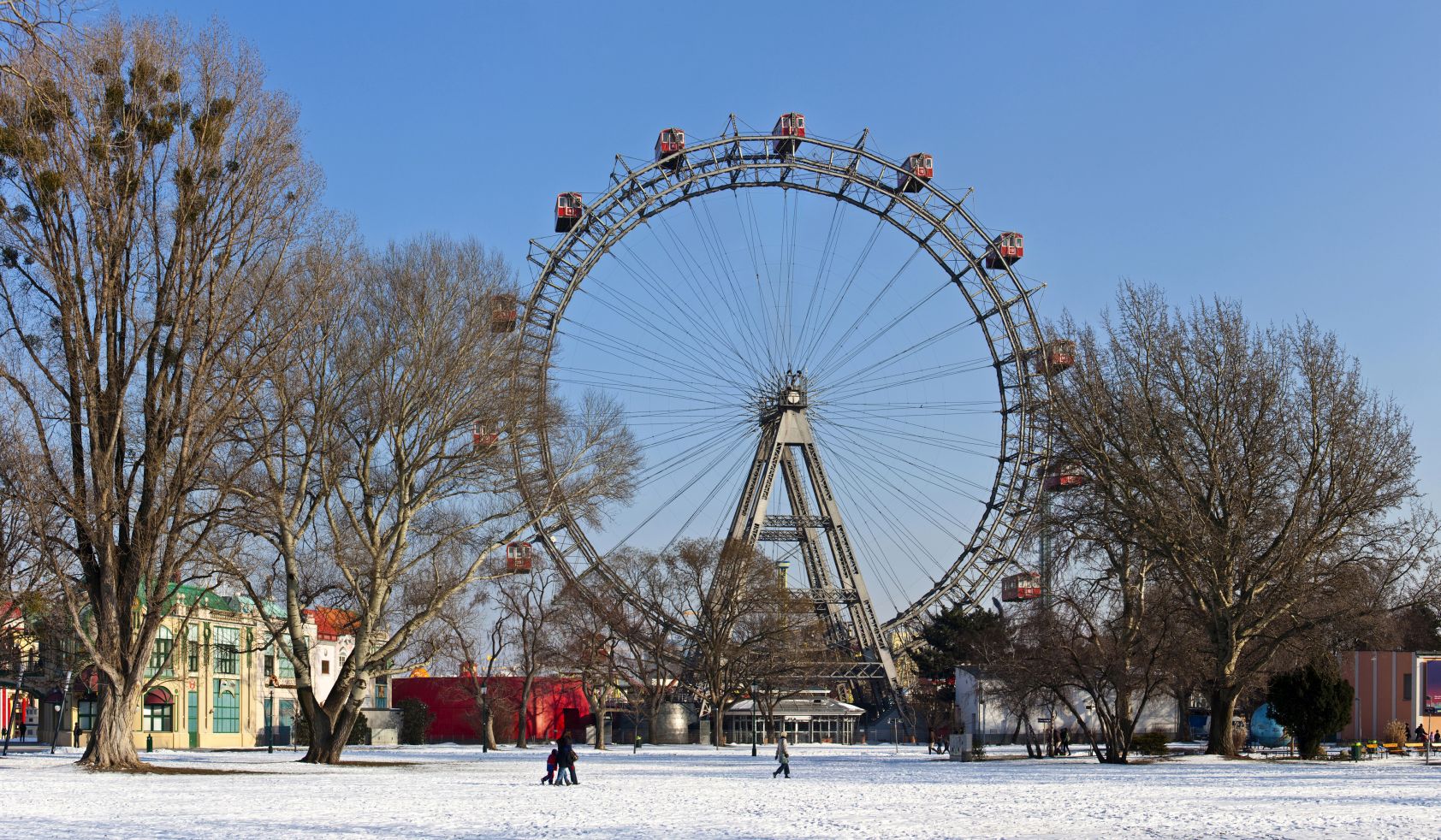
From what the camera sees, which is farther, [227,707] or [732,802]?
[227,707]

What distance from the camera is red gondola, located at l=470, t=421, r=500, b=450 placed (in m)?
36.5

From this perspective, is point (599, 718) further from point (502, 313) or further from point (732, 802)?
point (732, 802)

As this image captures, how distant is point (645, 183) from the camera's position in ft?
189

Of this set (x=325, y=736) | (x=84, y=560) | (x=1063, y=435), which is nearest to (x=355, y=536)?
(x=325, y=736)

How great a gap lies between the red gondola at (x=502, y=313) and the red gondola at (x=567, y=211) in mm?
16900

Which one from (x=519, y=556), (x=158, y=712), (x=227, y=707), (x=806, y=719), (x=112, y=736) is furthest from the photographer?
(x=806, y=719)

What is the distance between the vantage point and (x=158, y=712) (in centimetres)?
6856

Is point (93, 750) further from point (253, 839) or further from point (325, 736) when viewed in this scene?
point (253, 839)

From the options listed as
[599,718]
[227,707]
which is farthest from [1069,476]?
[227,707]

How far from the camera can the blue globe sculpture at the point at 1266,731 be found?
53.8m

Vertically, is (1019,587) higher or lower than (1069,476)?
lower

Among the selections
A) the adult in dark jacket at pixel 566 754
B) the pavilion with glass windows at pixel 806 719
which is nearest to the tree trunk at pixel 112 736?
the adult in dark jacket at pixel 566 754

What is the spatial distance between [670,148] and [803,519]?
52.5 feet

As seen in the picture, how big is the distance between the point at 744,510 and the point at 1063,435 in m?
21.2
